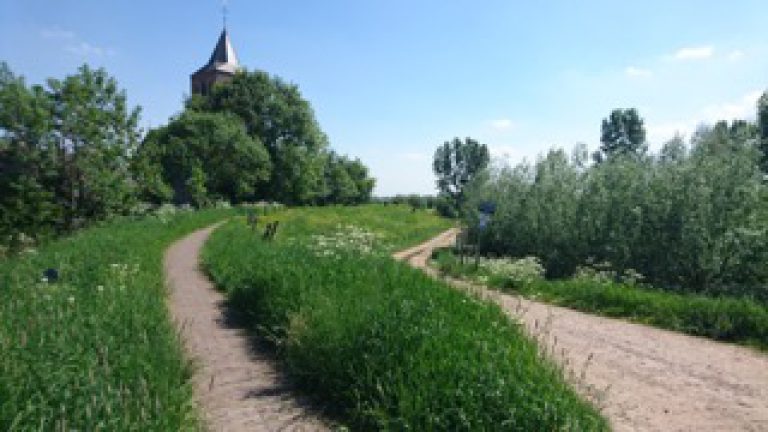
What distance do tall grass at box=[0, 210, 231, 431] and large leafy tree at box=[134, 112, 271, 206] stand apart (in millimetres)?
36448

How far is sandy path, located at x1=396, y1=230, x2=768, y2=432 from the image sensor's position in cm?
Result: 512

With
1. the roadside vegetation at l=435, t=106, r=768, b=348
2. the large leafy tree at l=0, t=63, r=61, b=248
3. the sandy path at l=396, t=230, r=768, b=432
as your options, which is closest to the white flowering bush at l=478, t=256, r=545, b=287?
the roadside vegetation at l=435, t=106, r=768, b=348

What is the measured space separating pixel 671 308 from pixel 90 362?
9.13 m

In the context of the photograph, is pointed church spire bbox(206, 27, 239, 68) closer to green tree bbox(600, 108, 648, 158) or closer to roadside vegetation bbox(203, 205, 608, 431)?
green tree bbox(600, 108, 648, 158)

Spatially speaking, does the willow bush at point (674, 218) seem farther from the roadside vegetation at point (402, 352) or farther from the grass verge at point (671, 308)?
the roadside vegetation at point (402, 352)

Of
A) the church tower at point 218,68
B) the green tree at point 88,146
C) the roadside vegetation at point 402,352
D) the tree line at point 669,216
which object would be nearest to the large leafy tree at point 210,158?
the green tree at point 88,146

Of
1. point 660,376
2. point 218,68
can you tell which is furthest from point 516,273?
point 218,68

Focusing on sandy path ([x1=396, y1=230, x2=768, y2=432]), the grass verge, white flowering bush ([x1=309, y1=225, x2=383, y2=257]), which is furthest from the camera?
white flowering bush ([x1=309, y1=225, x2=383, y2=257])

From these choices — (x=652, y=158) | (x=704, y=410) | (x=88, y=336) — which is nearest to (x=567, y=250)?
(x=652, y=158)

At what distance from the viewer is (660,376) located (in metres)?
6.45

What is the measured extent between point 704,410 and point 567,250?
44.8 ft

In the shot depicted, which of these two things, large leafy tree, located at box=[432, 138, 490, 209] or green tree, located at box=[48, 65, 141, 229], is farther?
large leafy tree, located at box=[432, 138, 490, 209]

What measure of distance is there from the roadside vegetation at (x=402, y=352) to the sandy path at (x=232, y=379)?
10.6 inches

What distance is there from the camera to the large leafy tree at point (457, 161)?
9631cm
